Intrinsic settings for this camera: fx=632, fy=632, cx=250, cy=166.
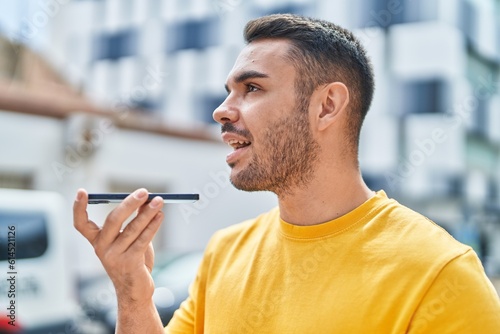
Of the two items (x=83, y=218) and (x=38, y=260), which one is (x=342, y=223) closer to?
(x=83, y=218)

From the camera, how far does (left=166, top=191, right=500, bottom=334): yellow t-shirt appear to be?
1088 mm

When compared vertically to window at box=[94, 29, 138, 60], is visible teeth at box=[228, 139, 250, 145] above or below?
below

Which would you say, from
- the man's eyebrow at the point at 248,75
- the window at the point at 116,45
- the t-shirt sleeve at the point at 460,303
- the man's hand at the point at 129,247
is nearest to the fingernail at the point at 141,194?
the man's hand at the point at 129,247

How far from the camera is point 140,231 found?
1.21 meters

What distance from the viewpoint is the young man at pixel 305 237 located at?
1118 mm

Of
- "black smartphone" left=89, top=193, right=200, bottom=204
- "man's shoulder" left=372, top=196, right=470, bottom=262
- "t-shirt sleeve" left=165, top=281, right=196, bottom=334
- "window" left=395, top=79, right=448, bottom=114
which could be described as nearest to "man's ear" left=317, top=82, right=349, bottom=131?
"man's shoulder" left=372, top=196, right=470, bottom=262

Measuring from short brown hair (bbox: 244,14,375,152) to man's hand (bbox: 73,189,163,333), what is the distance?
44 centimetres

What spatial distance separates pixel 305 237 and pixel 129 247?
0.36 meters

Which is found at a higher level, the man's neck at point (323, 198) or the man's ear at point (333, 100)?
the man's ear at point (333, 100)

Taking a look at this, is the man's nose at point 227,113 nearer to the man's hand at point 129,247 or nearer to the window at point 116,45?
the man's hand at point 129,247

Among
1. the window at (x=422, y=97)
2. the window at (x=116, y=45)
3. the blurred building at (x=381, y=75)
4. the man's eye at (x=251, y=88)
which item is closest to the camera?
the man's eye at (x=251, y=88)

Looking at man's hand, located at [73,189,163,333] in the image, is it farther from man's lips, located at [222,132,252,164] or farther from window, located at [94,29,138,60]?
window, located at [94,29,138,60]

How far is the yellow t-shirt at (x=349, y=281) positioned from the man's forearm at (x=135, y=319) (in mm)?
126

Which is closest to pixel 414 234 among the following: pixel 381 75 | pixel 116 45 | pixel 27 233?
pixel 27 233
